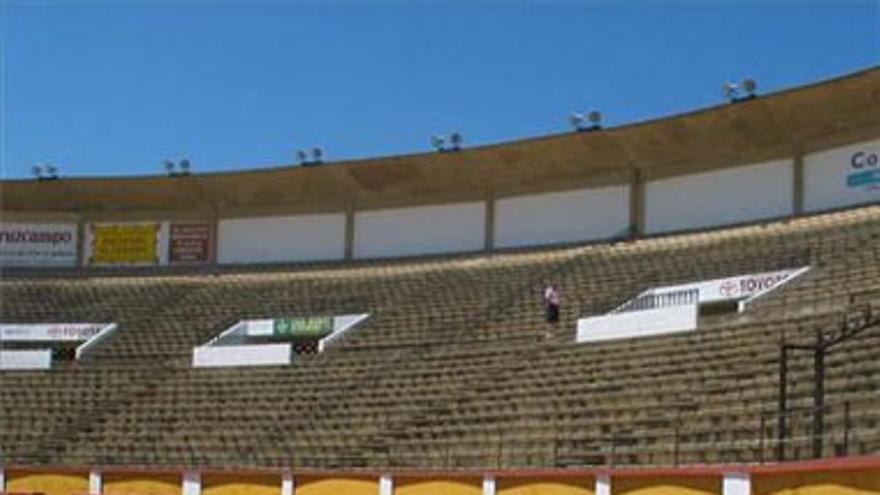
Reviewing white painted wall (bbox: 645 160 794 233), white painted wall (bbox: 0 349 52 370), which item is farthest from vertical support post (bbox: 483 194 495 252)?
white painted wall (bbox: 0 349 52 370)

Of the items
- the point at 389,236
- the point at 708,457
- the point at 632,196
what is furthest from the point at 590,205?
the point at 708,457

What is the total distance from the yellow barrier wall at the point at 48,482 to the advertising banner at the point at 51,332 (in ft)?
28.3

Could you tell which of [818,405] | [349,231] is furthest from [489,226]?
[818,405]

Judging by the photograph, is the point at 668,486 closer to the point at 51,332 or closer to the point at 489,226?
the point at 489,226

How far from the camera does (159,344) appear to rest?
35.8 metres

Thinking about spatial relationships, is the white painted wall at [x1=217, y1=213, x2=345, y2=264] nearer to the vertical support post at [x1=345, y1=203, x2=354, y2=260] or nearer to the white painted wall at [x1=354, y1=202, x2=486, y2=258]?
the vertical support post at [x1=345, y1=203, x2=354, y2=260]

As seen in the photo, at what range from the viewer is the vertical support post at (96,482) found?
27.9 metres

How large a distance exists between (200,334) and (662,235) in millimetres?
11012

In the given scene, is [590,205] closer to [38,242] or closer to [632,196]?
[632,196]

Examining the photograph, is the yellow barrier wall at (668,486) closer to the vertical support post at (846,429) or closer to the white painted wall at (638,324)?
the vertical support post at (846,429)

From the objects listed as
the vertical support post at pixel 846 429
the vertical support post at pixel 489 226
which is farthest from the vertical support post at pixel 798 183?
the vertical support post at pixel 846 429

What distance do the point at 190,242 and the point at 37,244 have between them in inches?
179

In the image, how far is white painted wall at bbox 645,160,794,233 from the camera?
30438 millimetres

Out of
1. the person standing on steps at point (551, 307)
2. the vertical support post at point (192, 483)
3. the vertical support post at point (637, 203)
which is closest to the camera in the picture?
the vertical support post at point (192, 483)
